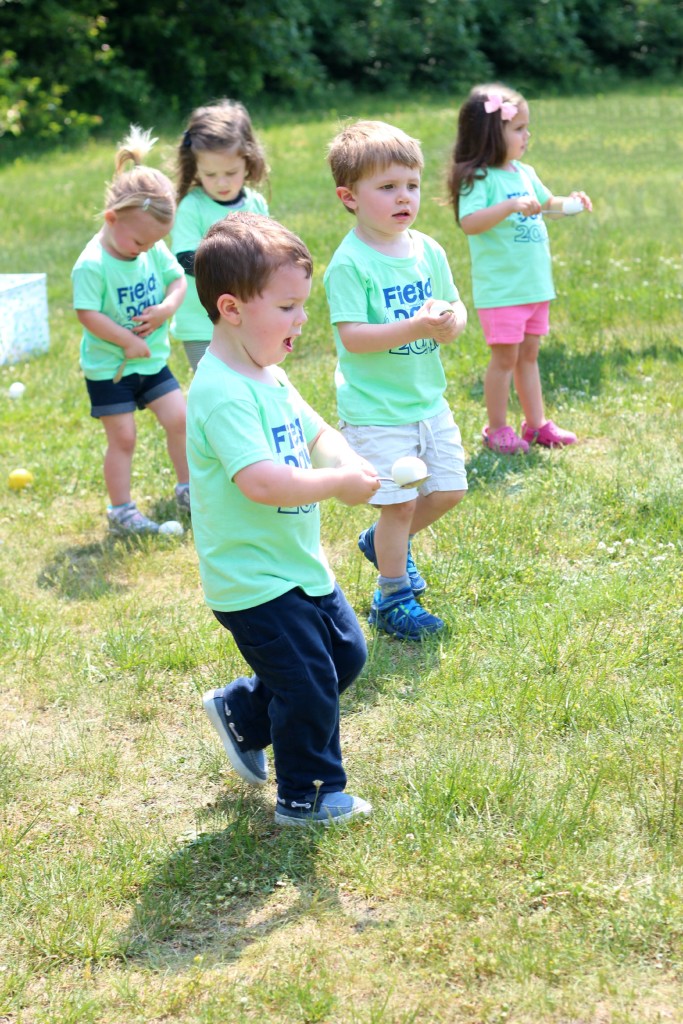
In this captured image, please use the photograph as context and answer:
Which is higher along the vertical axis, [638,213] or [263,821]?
[638,213]

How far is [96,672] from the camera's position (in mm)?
4227

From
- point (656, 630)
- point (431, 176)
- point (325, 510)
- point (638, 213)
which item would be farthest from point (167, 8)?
point (656, 630)

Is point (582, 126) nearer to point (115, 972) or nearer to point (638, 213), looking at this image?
point (638, 213)

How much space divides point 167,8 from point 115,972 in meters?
20.1

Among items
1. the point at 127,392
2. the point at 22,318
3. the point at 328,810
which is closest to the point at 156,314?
the point at 127,392

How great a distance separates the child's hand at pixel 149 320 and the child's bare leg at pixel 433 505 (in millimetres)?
1707

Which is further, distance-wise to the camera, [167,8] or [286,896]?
[167,8]

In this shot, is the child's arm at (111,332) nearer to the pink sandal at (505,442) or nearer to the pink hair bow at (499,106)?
the pink sandal at (505,442)

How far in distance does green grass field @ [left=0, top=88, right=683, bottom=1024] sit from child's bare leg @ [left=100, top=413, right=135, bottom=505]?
0.23 metres

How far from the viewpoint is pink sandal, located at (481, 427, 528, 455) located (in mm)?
5801

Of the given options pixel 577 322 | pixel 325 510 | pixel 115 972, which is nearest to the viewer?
pixel 115 972

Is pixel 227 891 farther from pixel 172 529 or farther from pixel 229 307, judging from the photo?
pixel 172 529

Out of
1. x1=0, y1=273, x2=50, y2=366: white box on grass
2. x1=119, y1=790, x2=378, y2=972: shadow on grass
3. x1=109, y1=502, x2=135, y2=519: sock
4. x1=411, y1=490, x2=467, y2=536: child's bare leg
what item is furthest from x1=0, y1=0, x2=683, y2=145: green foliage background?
x1=119, y1=790, x2=378, y2=972: shadow on grass

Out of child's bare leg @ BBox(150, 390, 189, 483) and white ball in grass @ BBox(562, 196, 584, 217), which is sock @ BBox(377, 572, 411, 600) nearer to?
child's bare leg @ BBox(150, 390, 189, 483)
